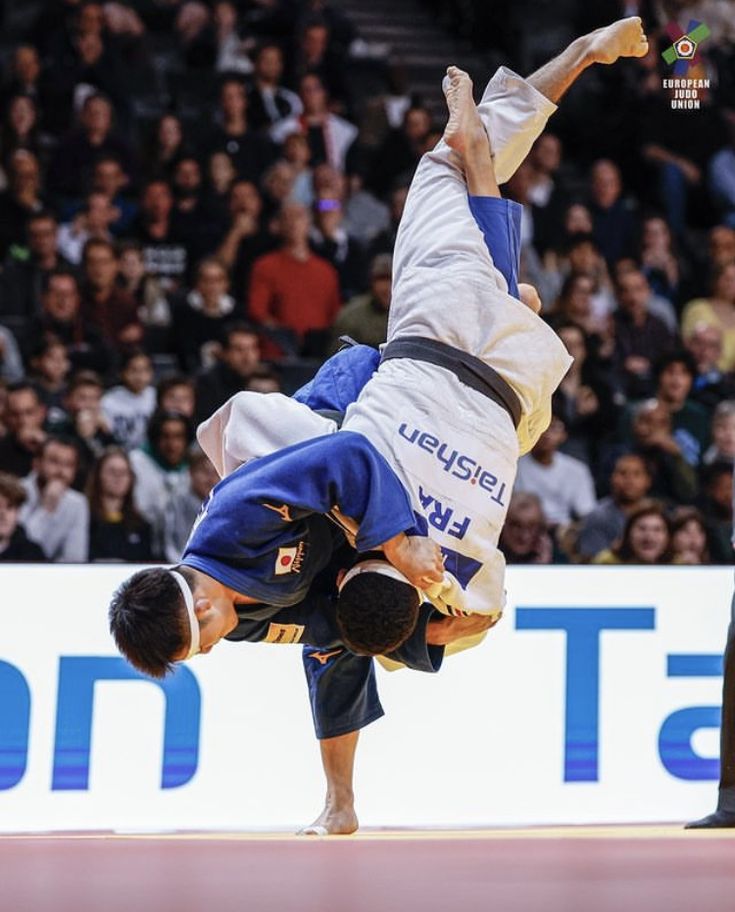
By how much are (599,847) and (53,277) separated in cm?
474

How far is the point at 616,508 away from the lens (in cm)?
656

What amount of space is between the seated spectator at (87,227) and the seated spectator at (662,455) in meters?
2.71

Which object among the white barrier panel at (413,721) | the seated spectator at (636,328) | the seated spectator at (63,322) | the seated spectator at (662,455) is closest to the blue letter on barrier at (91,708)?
the white barrier panel at (413,721)

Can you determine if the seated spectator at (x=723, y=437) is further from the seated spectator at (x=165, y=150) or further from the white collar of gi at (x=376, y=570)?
the white collar of gi at (x=376, y=570)

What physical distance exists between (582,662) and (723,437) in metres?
2.58

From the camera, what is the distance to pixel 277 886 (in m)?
2.33

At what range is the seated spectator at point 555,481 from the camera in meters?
6.75

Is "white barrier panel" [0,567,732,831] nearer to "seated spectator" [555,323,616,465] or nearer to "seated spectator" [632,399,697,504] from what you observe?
"seated spectator" [632,399,697,504]

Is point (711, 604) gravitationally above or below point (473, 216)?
below

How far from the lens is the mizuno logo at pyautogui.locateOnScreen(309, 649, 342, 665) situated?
384cm

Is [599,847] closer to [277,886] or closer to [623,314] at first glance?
[277,886]

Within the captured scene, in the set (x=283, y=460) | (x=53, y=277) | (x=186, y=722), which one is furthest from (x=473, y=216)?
(x=53, y=277)

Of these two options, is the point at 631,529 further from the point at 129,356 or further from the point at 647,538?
the point at 129,356

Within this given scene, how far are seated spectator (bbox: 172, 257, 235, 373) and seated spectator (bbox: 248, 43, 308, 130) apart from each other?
4.58 ft
